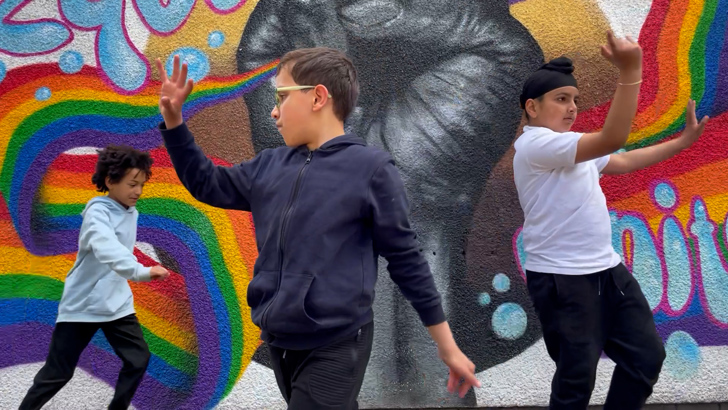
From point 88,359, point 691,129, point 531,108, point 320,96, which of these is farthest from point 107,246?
point 691,129

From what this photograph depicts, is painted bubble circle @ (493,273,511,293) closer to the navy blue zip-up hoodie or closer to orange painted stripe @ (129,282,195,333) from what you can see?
orange painted stripe @ (129,282,195,333)

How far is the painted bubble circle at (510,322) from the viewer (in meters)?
3.90

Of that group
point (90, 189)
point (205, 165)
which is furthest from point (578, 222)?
point (90, 189)

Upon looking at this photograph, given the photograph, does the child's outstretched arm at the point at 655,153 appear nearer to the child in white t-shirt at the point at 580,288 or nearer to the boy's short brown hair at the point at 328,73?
the child in white t-shirt at the point at 580,288

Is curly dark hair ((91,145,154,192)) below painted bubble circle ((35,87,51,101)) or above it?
below

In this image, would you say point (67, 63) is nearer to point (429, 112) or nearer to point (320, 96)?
point (429, 112)

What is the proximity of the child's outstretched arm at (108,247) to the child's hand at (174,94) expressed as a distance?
99 cm

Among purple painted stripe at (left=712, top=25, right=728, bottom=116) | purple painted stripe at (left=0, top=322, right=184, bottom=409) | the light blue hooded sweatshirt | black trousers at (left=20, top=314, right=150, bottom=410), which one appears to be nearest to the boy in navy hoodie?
the light blue hooded sweatshirt

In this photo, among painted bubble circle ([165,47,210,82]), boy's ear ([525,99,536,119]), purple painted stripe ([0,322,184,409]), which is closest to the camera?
boy's ear ([525,99,536,119])

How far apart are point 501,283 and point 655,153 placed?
117 cm

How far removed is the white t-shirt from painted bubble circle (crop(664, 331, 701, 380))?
1255mm

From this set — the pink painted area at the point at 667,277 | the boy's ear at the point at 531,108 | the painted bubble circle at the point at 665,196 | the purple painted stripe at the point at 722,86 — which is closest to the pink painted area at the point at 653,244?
the pink painted area at the point at 667,277

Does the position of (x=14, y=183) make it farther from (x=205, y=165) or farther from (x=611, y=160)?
(x=611, y=160)

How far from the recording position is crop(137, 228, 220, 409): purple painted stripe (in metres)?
3.96
